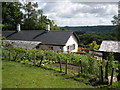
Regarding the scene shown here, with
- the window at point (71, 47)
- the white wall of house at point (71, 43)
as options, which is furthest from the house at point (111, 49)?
the window at point (71, 47)

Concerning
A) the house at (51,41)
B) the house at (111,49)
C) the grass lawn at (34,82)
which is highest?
the house at (51,41)

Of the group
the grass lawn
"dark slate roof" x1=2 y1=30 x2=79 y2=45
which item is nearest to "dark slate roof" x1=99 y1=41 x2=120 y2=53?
"dark slate roof" x1=2 y1=30 x2=79 y2=45

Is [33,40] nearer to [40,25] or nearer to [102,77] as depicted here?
[40,25]

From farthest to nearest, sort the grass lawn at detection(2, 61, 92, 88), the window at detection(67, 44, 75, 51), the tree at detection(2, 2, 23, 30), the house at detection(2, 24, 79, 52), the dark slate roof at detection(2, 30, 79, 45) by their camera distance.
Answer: the tree at detection(2, 2, 23, 30), the window at detection(67, 44, 75, 51), the dark slate roof at detection(2, 30, 79, 45), the house at detection(2, 24, 79, 52), the grass lawn at detection(2, 61, 92, 88)

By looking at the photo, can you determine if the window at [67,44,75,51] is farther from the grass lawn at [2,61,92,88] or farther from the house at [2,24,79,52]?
the grass lawn at [2,61,92,88]

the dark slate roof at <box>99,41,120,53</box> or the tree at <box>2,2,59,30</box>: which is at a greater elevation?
the tree at <box>2,2,59,30</box>

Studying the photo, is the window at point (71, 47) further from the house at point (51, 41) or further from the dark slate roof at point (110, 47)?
the dark slate roof at point (110, 47)

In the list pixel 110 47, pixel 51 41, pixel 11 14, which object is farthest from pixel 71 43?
pixel 11 14

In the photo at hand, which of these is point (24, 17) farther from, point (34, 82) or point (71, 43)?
point (34, 82)

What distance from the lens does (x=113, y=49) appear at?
67.8 feet

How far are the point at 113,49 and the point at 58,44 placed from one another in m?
10.7

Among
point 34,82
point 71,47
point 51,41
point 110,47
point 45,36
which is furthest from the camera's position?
point 45,36

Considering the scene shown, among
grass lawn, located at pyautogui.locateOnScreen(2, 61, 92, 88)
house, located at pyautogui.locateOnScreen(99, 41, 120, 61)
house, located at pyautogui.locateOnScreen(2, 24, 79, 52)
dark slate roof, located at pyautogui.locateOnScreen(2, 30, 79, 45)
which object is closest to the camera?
grass lawn, located at pyautogui.locateOnScreen(2, 61, 92, 88)

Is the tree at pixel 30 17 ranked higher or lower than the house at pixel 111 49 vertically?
higher
